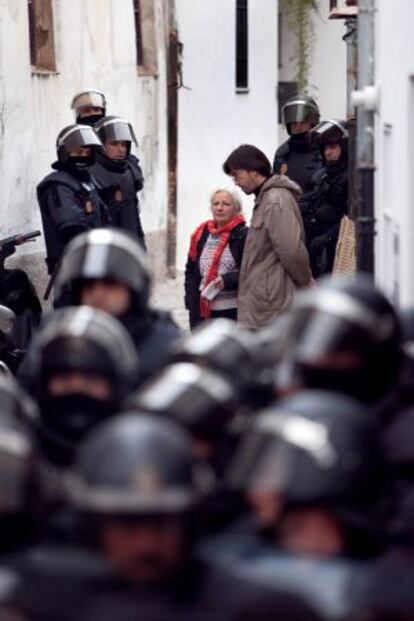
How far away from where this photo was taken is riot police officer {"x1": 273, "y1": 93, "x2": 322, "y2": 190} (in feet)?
60.3

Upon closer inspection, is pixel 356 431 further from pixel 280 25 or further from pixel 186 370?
pixel 280 25

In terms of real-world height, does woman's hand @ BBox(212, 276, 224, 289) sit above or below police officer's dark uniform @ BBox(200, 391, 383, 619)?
below

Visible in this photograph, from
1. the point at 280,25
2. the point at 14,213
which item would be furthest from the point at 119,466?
the point at 280,25

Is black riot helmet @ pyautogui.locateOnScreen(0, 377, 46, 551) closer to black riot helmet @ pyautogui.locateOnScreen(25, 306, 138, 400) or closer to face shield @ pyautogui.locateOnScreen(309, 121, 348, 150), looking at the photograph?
black riot helmet @ pyautogui.locateOnScreen(25, 306, 138, 400)

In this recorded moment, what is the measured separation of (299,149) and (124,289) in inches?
396

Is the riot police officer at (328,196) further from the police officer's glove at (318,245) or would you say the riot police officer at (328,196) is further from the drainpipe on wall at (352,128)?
the drainpipe on wall at (352,128)

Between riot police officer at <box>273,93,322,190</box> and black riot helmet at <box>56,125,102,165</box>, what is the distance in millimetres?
2059

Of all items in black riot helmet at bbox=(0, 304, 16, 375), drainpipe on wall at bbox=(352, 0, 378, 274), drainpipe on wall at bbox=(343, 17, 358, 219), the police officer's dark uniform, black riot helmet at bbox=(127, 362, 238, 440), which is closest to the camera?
the police officer's dark uniform

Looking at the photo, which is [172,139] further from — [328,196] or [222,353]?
[222,353]

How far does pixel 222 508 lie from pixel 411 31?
17.7ft

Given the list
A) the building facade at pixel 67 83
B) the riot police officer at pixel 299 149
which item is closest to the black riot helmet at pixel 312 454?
the riot police officer at pixel 299 149

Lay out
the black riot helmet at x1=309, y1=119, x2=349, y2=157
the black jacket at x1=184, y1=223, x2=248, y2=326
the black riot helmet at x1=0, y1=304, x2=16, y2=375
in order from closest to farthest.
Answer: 1. the black jacket at x1=184, y1=223, x2=248, y2=326
2. the black riot helmet at x1=0, y1=304, x2=16, y2=375
3. the black riot helmet at x1=309, y1=119, x2=349, y2=157

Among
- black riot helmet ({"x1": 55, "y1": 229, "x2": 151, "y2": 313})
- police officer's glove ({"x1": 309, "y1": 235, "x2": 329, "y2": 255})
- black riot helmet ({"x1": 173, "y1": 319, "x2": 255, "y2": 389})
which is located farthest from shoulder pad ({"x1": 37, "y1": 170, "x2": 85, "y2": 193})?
black riot helmet ({"x1": 173, "y1": 319, "x2": 255, "y2": 389})

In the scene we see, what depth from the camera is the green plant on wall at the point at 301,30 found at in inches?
1535
